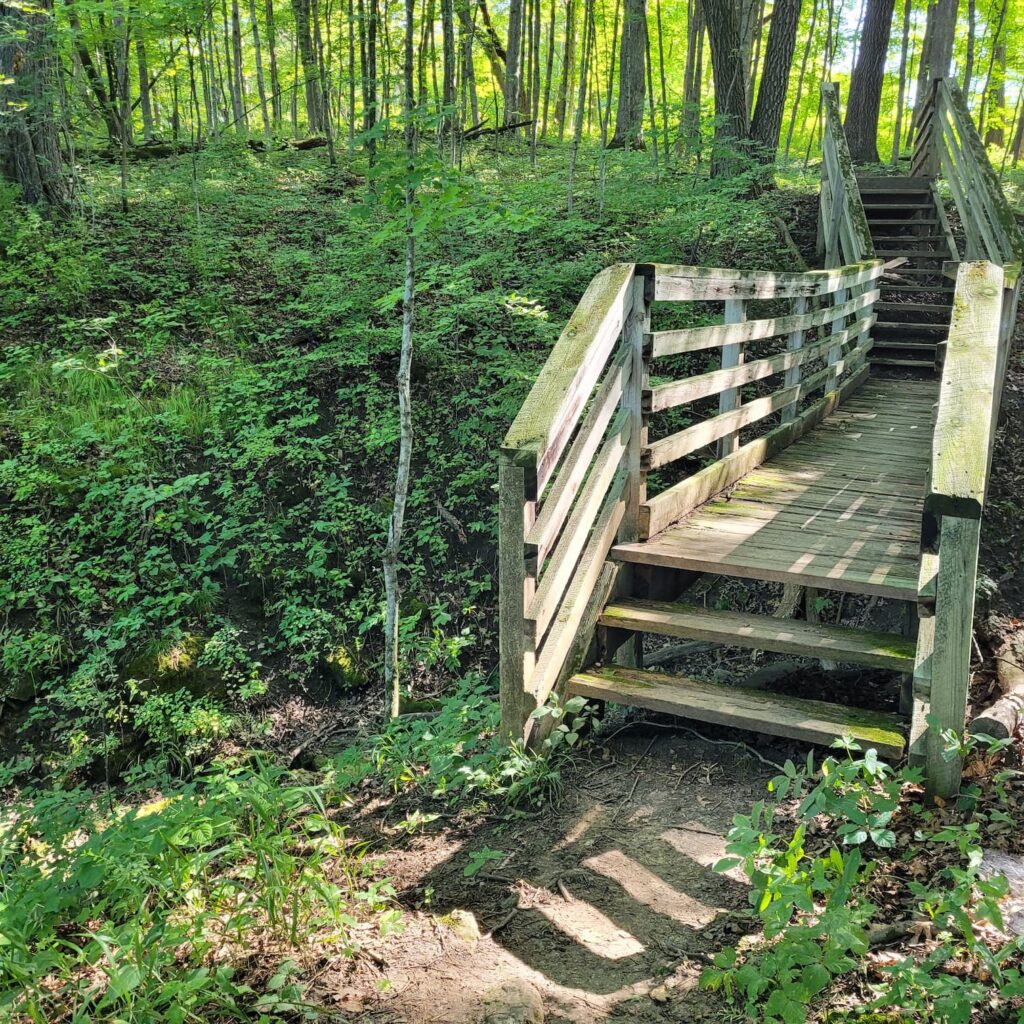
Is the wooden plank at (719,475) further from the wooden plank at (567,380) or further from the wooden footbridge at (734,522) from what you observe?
the wooden plank at (567,380)

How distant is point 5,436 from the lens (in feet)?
25.7

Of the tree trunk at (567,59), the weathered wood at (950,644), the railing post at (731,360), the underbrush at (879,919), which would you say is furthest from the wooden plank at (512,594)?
the tree trunk at (567,59)

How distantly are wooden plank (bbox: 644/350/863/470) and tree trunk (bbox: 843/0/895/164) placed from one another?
10.7 m

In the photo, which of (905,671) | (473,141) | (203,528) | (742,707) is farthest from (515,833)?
(473,141)

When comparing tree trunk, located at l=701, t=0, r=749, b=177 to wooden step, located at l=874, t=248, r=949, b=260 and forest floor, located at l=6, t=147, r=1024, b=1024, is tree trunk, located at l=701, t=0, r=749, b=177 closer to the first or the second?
forest floor, located at l=6, t=147, r=1024, b=1024

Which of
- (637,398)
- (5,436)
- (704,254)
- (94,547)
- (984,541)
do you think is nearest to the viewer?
(637,398)

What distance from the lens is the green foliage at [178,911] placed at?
7.32 ft

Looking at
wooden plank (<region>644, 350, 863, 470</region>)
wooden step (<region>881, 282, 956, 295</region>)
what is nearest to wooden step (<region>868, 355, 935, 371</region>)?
wooden step (<region>881, 282, 956, 295</region>)

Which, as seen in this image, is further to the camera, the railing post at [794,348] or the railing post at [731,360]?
the railing post at [794,348]

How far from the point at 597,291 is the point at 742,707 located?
6.58ft

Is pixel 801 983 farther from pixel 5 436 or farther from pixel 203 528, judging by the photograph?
pixel 5 436

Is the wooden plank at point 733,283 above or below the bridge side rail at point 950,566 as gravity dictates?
above

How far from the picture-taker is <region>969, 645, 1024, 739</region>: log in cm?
295

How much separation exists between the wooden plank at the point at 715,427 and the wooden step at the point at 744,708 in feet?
3.95
